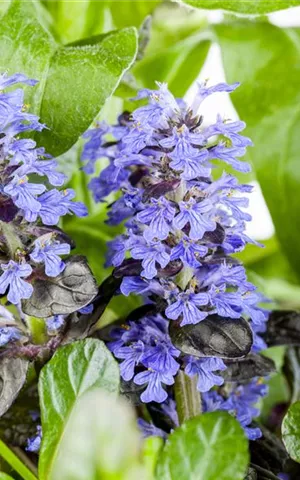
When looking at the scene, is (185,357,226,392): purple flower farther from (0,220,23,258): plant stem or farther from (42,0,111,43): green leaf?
(42,0,111,43): green leaf

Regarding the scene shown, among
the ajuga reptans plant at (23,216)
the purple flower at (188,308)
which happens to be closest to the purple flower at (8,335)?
the ajuga reptans plant at (23,216)

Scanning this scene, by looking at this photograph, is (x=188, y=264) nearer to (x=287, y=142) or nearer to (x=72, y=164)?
(x=72, y=164)

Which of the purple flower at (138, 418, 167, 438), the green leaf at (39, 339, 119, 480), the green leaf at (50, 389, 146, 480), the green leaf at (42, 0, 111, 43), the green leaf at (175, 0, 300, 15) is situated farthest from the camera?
the green leaf at (42, 0, 111, 43)

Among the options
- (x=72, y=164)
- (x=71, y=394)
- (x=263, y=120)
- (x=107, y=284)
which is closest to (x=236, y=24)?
(x=263, y=120)

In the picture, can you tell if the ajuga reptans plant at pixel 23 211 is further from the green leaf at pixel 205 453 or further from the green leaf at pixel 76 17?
the green leaf at pixel 76 17

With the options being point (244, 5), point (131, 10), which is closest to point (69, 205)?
point (244, 5)

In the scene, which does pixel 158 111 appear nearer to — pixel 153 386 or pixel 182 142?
pixel 182 142

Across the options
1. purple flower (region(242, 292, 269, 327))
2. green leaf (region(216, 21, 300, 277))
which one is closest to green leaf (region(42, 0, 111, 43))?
green leaf (region(216, 21, 300, 277))
